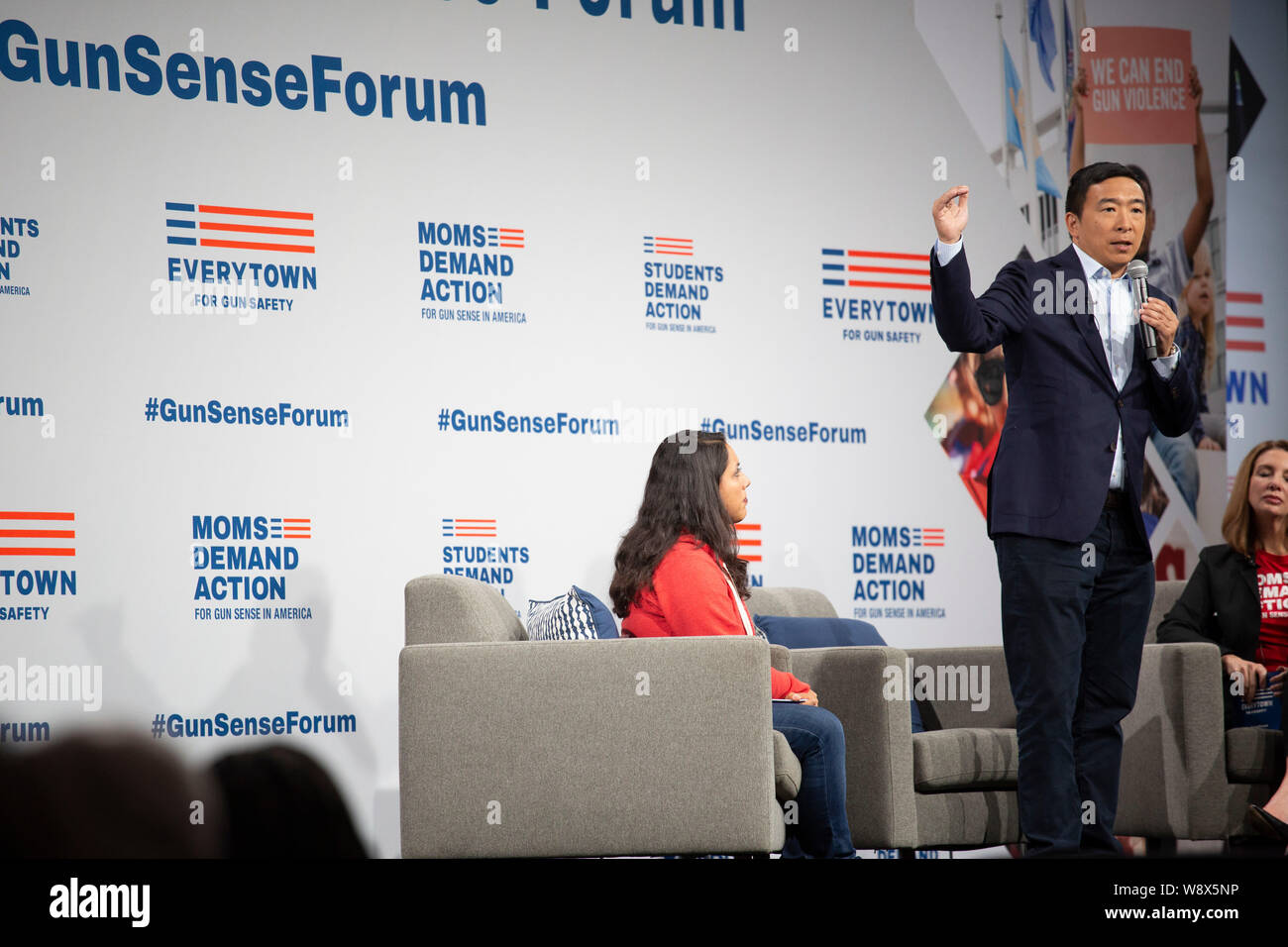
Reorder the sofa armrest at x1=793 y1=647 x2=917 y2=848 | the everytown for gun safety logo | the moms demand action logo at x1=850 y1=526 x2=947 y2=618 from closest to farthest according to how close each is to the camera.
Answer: the sofa armrest at x1=793 y1=647 x2=917 y2=848 < the everytown for gun safety logo < the moms demand action logo at x1=850 y1=526 x2=947 y2=618

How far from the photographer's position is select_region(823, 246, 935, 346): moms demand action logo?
18.3 ft

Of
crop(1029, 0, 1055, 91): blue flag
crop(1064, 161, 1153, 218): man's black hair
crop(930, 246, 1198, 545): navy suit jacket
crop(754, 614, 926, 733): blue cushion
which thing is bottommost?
crop(754, 614, 926, 733): blue cushion

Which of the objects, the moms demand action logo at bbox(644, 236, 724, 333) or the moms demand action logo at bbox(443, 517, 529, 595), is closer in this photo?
the moms demand action logo at bbox(443, 517, 529, 595)

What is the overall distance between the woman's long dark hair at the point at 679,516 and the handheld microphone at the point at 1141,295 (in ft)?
3.68

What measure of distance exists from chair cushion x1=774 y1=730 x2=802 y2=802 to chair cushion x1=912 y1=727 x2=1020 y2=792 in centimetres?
67

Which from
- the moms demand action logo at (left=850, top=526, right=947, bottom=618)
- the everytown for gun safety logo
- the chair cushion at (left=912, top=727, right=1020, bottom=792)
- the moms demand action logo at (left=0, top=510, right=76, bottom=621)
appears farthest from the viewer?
the moms demand action logo at (left=850, top=526, right=947, bottom=618)

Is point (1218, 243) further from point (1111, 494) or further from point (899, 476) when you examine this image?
point (1111, 494)

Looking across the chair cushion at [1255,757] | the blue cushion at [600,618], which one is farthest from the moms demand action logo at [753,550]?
the chair cushion at [1255,757]

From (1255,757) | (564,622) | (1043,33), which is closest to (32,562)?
(564,622)

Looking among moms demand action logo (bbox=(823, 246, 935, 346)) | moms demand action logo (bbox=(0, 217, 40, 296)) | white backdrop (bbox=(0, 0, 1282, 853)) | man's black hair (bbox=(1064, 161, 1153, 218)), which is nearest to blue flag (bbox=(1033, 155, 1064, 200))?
white backdrop (bbox=(0, 0, 1282, 853))

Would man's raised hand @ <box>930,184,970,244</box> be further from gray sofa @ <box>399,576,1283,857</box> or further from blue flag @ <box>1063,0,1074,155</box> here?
blue flag @ <box>1063,0,1074,155</box>

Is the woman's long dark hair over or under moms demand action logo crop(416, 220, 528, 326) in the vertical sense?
under

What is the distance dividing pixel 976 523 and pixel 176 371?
334 cm
